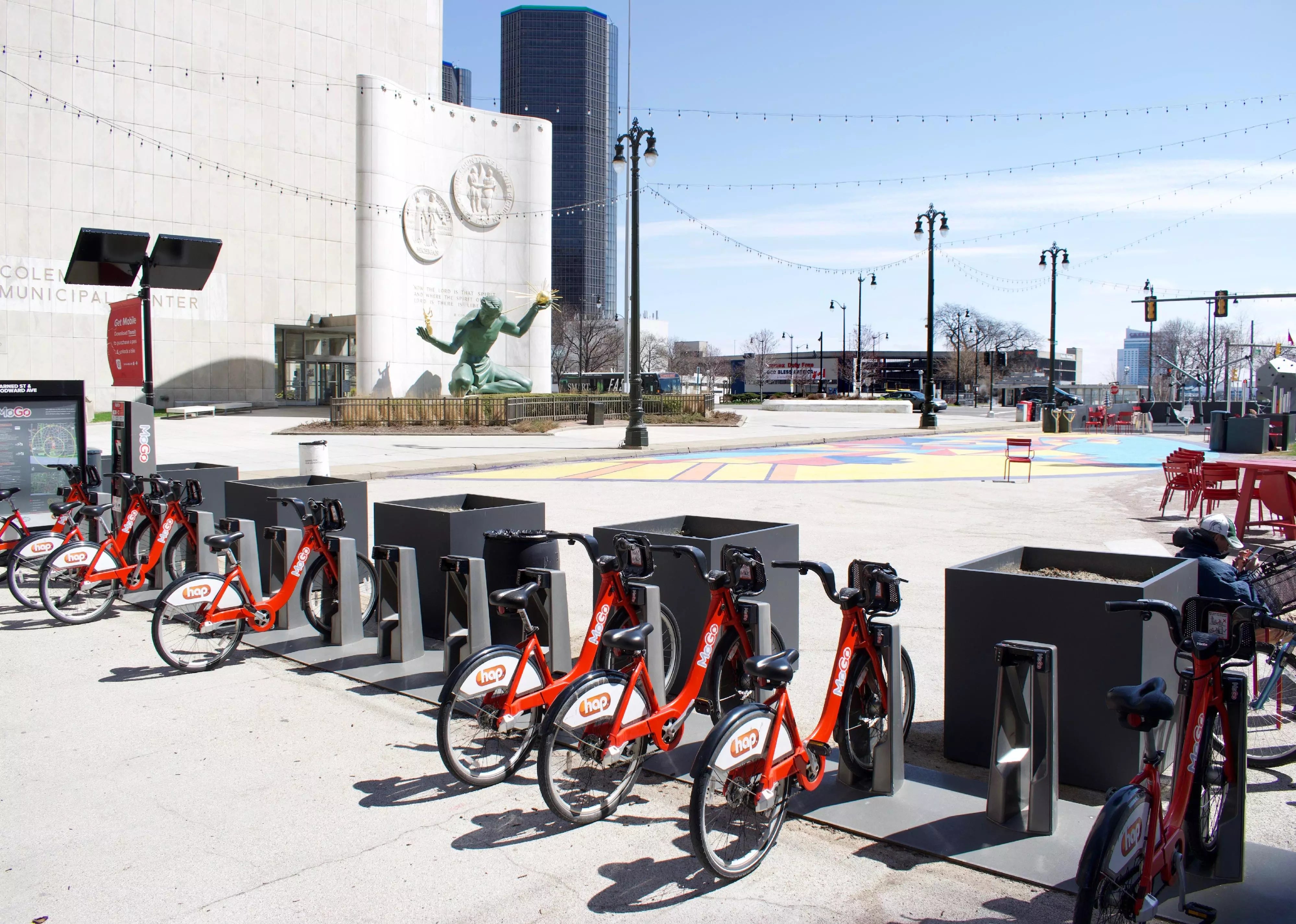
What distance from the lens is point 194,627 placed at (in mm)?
6812

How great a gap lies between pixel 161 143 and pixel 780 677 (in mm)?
47828

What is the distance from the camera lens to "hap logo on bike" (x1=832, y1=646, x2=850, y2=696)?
14.8ft

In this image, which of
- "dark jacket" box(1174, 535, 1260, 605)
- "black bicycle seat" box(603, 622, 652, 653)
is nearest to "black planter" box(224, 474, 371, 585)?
"black bicycle seat" box(603, 622, 652, 653)

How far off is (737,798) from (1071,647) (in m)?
1.88

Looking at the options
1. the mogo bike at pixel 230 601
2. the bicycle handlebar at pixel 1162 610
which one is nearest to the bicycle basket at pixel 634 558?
the bicycle handlebar at pixel 1162 610

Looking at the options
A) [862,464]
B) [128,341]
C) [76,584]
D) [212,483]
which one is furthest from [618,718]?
[862,464]

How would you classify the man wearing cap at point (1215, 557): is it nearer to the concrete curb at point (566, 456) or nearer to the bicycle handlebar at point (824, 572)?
the bicycle handlebar at point (824, 572)

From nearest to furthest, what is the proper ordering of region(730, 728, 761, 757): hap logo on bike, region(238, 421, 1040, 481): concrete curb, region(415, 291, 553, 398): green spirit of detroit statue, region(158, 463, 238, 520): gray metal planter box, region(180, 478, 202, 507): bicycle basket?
region(730, 728, 761, 757): hap logo on bike → region(180, 478, 202, 507): bicycle basket → region(158, 463, 238, 520): gray metal planter box → region(238, 421, 1040, 481): concrete curb → region(415, 291, 553, 398): green spirit of detroit statue

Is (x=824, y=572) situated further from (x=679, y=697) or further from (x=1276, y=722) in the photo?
(x=1276, y=722)

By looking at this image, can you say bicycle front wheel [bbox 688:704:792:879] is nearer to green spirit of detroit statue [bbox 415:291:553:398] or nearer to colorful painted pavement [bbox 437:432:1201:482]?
colorful painted pavement [bbox 437:432:1201:482]

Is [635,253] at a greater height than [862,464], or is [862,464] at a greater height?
[635,253]

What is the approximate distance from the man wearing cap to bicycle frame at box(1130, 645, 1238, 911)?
201 centimetres

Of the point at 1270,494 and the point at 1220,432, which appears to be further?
the point at 1220,432

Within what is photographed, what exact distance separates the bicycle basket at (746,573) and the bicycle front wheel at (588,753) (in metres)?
0.69
